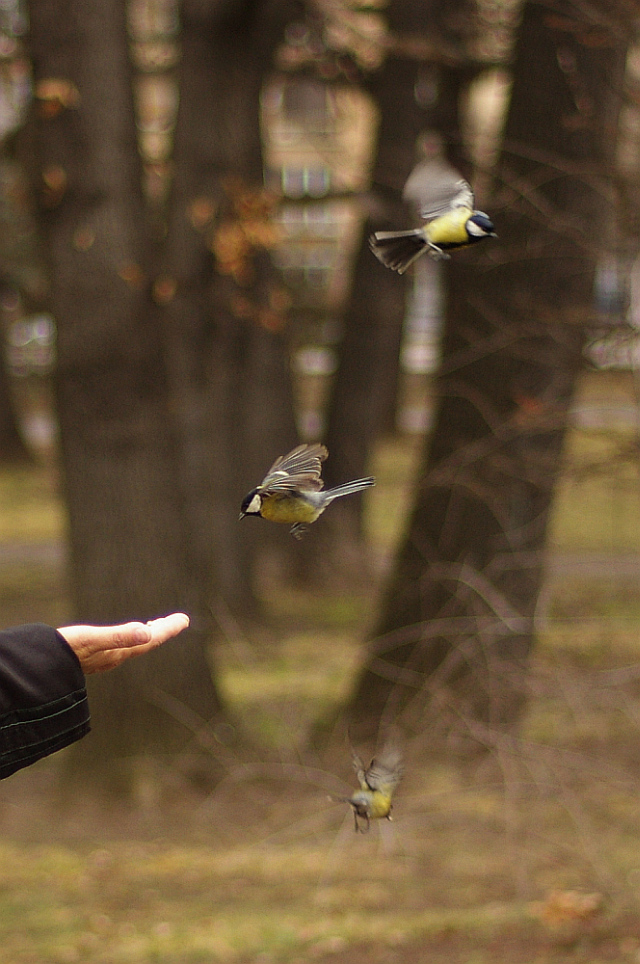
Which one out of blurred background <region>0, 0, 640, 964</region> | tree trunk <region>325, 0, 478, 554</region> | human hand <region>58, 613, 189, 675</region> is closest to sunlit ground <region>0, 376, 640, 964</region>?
blurred background <region>0, 0, 640, 964</region>

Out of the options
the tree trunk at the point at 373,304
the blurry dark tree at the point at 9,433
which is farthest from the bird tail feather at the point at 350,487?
the blurry dark tree at the point at 9,433

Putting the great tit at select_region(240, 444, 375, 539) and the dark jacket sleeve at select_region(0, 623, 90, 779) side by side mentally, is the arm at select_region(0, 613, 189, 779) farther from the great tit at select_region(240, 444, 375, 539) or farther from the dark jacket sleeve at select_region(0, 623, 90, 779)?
the great tit at select_region(240, 444, 375, 539)

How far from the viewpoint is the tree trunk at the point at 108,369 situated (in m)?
7.65

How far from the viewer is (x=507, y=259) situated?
7238 mm

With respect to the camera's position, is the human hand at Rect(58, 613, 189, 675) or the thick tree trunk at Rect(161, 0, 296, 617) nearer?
the human hand at Rect(58, 613, 189, 675)

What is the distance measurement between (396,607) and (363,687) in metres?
0.70

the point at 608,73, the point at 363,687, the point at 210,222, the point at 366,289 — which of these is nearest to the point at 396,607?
the point at 363,687

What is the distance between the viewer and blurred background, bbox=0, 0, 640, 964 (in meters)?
6.36

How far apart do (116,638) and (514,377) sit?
5.79m

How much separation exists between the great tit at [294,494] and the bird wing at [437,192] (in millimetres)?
433

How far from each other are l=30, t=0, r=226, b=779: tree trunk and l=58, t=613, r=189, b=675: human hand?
561cm

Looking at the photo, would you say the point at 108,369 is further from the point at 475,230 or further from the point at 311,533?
the point at 475,230

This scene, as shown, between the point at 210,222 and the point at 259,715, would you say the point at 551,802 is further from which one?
the point at 210,222

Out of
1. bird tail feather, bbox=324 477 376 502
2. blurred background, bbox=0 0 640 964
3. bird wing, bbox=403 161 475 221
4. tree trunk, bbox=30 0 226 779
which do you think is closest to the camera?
bird tail feather, bbox=324 477 376 502
